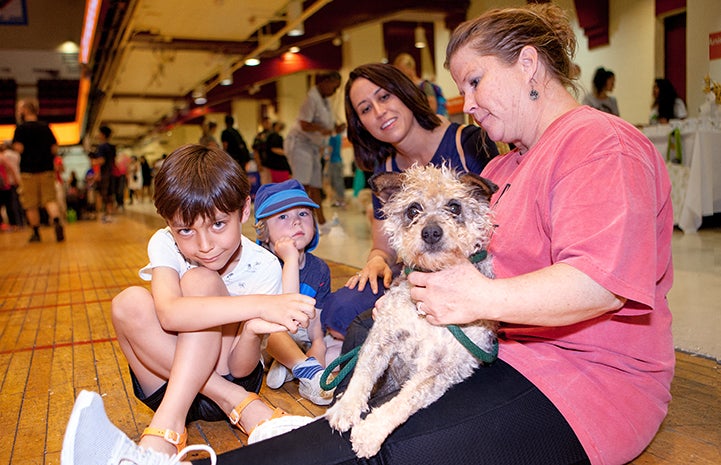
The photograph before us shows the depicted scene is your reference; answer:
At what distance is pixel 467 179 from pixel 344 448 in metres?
0.71

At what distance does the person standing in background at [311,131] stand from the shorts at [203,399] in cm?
555

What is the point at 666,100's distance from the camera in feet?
22.3

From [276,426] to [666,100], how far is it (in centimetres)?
682

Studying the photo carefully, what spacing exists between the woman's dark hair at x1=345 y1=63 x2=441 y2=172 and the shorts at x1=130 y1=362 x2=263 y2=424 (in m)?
1.22

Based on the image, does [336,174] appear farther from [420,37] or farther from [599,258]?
[599,258]

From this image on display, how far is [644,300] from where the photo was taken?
1.12 meters

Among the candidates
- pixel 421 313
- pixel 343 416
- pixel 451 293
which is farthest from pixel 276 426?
pixel 451 293

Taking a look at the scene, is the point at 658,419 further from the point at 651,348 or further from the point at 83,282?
the point at 83,282

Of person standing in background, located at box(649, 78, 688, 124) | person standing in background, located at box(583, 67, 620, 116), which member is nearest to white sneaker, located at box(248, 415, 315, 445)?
person standing in background, located at box(649, 78, 688, 124)

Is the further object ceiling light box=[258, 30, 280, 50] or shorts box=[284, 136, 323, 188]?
ceiling light box=[258, 30, 280, 50]

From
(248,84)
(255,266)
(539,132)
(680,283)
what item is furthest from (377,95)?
(248,84)

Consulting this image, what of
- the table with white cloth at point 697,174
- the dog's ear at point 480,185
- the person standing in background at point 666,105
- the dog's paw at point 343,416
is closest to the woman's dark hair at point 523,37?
the dog's ear at point 480,185

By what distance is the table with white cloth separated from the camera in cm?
567

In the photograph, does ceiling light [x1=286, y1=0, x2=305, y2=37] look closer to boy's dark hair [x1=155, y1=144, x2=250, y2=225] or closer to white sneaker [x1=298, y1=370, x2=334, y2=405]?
boy's dark hair [x1=155, y1=144, x2=250, y2=225]
